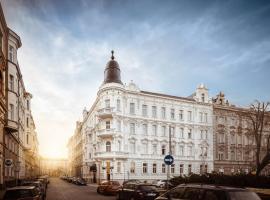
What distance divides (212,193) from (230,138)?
179 feet

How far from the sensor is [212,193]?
9.89 metres

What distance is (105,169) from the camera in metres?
49.3

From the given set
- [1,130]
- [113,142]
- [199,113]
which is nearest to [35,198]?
[1,130]

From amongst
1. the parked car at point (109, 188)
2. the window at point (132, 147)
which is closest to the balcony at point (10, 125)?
the parked car at point (109, 188)

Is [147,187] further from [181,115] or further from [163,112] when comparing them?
[181,115]

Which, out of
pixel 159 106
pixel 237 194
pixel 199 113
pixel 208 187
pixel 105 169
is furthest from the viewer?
pixel 199 113

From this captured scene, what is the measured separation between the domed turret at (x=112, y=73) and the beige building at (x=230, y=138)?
2072cm

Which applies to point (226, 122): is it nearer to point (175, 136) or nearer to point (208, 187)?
point (175, 136)

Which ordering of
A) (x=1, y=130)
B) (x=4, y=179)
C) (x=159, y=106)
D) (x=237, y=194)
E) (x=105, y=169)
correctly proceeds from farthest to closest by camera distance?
(x=159, y=106), (x=105, y=169), (x=4, y=179), (x=1, y=130), (x=237, y=194)

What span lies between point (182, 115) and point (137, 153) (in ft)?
38.3

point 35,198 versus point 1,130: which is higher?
point 1,130

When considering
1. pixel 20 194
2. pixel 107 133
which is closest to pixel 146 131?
pixel 107 133

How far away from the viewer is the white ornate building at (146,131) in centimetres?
5002

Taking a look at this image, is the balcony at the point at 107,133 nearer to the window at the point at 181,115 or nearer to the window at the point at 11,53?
the window at the point at 181,115
